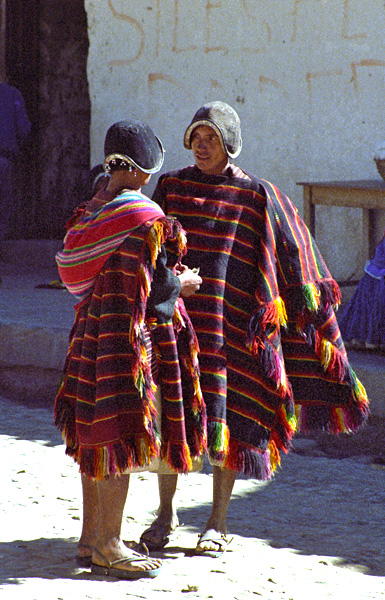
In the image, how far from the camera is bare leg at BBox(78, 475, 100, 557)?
390 centimetres

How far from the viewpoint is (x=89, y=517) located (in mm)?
3926

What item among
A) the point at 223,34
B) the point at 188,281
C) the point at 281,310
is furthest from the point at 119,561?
the point at 223,34

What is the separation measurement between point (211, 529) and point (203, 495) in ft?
2.51

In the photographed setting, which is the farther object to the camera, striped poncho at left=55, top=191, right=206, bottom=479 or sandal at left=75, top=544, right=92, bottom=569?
sandal at left=75, top=544, right=92, bottom=569

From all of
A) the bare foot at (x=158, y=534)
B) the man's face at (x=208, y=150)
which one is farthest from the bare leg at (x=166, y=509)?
the man's face at (x=208, y=150)

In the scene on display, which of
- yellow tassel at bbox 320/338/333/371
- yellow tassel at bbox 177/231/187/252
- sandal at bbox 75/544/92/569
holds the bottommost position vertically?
sandal at bbox 75/544/92/569

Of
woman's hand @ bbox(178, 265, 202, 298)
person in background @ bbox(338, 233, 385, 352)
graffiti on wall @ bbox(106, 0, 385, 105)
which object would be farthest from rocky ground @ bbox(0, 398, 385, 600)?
graffiti on wall @ bbox(106, 0, 385, 105)

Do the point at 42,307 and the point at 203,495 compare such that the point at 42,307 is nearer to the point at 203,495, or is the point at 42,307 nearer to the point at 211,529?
the point at 203,495

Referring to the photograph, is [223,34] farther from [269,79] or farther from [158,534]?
[158,534]

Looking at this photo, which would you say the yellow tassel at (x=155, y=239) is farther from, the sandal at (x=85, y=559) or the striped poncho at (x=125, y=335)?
the sandal at (x=85, y=559)

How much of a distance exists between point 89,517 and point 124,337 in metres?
0.73

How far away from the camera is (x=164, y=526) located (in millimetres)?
4195

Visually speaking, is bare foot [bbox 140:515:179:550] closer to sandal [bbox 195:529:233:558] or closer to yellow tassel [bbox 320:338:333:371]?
sandal [bbox 195:529:233:558]

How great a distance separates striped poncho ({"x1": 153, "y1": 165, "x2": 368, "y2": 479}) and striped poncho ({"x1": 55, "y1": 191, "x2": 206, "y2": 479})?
0.32 m
